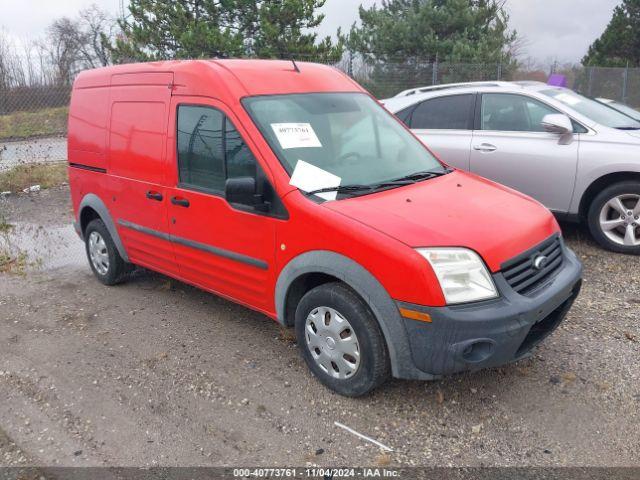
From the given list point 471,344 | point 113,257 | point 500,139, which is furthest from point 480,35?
point 471,344

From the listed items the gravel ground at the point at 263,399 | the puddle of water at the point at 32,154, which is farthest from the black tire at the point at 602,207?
the puddle of water at the point at 32,154

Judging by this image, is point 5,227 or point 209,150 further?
point 5,227

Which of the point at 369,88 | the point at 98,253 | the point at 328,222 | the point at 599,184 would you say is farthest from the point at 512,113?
the point at 369,88

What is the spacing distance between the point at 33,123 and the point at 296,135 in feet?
59.9

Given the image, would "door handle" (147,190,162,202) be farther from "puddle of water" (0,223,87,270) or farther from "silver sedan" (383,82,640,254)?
"silver sedan" (383,82,640,254)

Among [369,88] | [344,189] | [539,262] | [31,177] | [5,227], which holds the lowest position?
[5,227]

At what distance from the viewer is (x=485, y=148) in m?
6.02

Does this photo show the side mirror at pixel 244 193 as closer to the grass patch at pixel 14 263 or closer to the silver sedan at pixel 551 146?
the silver sedan at pixel 551 146

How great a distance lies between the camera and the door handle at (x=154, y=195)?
422cm

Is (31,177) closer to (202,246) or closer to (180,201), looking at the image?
(180,201)

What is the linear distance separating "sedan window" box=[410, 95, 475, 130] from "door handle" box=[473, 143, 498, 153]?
0.30 m

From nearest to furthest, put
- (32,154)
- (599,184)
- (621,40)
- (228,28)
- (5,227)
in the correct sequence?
(599,184)
(5,227)
(32,154)
(228,28)
(621,40)

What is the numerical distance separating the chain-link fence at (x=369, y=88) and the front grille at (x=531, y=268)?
1189cm

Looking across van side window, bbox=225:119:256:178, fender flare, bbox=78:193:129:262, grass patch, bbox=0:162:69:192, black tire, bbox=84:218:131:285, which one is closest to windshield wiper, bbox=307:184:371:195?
van side window, bbox=225:119:256:178
